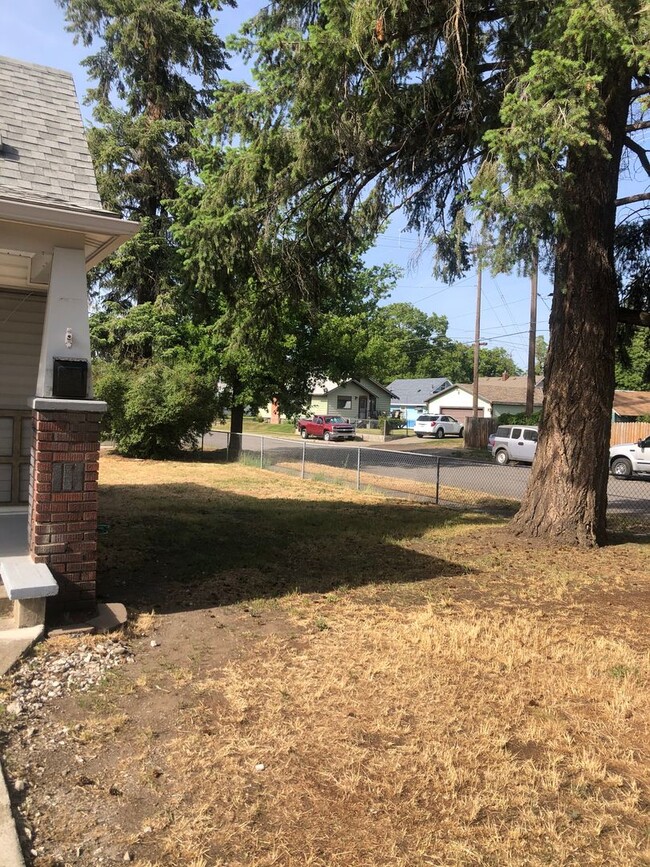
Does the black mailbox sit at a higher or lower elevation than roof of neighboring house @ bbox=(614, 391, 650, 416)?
lower

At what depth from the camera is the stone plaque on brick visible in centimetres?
516

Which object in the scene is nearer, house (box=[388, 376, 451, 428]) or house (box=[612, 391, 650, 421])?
house (box=[612, 391, 650, 421])

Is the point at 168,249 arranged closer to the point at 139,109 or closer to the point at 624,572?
the point at 139,109

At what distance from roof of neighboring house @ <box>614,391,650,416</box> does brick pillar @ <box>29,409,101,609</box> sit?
45622mm

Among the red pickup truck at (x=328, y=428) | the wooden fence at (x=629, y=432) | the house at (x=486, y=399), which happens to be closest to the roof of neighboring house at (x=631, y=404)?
the house at (x=486, y=399)

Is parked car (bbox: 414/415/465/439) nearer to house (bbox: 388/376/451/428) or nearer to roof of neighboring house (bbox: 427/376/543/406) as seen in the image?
roof of neighboring house (bbox: 427/376/543/406)

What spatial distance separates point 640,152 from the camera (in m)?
9.91

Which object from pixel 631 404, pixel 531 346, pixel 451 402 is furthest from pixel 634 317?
pixel 451 402

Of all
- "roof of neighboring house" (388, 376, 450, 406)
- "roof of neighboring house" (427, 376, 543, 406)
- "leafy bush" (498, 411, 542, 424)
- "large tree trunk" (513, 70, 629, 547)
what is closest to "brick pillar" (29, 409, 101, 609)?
"large tree trunk" (513, 70, 629, 547)

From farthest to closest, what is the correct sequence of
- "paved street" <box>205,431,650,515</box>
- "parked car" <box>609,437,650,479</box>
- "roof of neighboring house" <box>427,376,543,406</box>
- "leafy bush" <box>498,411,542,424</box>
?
"roof of neighboring house" <box>427,376,543,406</box>
"leafy bush" <box>498,411,542,424</box>
"parked car" <box>609,437,650,479</box>
"paved street" <box>205,431,650,515</box>

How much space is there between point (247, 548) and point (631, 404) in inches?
1775

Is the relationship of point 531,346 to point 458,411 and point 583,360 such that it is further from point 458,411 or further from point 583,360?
point 458,411

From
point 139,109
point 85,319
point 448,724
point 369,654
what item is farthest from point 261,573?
point 139,109

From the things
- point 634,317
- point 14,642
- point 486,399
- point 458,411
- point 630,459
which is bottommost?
point 14,642
